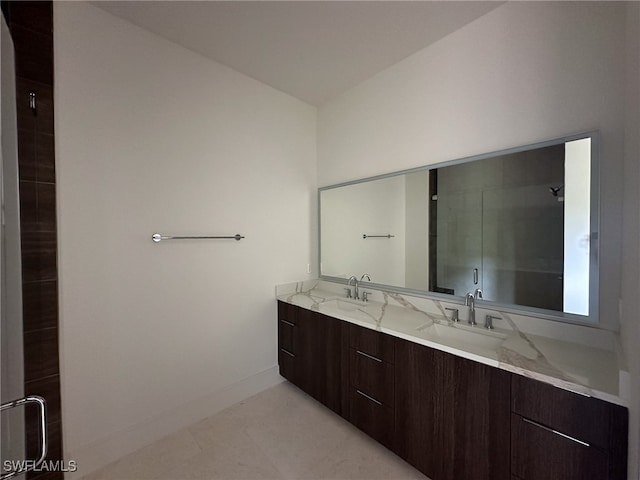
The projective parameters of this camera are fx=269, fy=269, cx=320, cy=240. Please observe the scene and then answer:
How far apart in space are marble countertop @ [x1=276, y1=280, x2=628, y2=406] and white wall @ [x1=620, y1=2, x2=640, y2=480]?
0.35ft

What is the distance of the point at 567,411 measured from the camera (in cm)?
96

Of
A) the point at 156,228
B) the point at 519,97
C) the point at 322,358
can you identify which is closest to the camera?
the point at 519,97

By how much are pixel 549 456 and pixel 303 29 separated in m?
2.39

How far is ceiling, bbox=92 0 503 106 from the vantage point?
1.48 meters

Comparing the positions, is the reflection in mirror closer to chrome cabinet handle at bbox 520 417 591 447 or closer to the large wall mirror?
the large wall mirror

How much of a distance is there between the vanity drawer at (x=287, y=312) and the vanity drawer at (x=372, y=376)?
0.60 m

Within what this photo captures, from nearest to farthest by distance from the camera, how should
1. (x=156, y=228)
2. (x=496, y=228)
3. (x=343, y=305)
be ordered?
(x=496, y=228) < (x=156, y=228) < (x=343, y=305)

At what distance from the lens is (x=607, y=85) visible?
→ 3.96 feet

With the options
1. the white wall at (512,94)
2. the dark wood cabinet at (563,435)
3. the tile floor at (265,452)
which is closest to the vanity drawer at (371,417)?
the tile floor at (265,452)

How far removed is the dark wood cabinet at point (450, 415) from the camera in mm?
1140

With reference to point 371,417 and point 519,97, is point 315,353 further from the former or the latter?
point 519,97

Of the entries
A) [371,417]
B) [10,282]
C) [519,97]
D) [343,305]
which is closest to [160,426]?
[10,282]

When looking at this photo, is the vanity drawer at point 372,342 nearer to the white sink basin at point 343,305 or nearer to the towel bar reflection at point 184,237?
the white sink basin at point 343,305

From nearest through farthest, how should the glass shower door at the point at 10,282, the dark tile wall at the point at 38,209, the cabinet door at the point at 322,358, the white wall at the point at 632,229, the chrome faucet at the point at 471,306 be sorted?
the white wall at the point at 632,229 < the glass shower door at the point at 10,282 < the dark tile wall at the point at 38,209 < the chrome faucet at the point at 471,306 < the cabinet door at the point at 322,358
